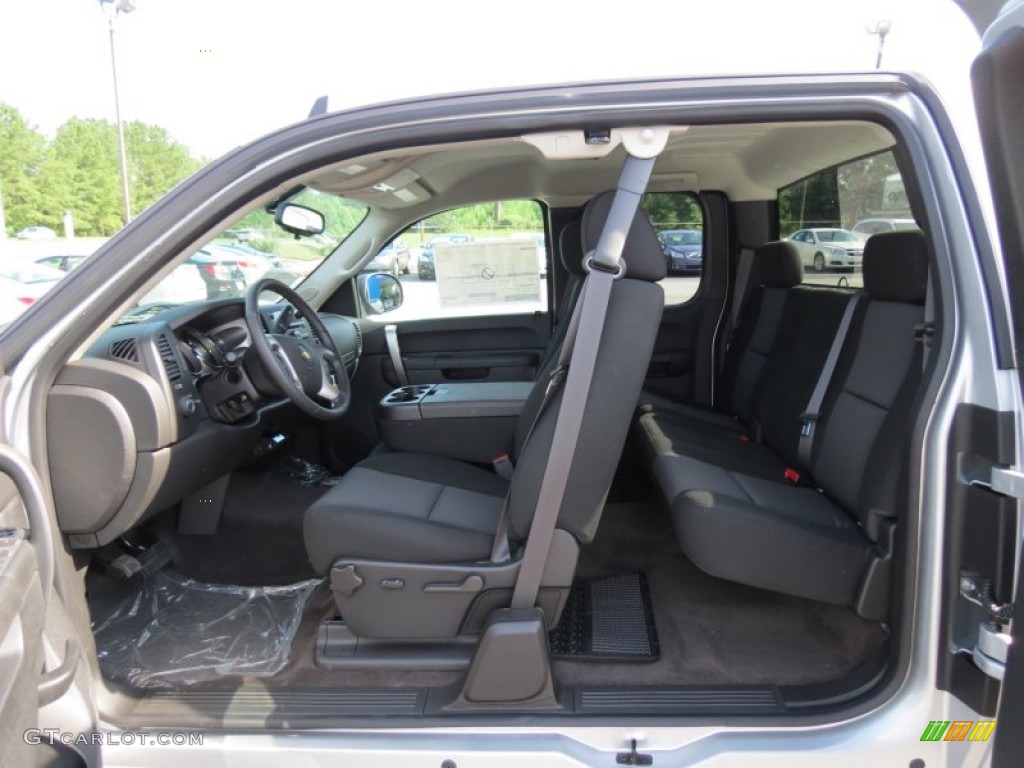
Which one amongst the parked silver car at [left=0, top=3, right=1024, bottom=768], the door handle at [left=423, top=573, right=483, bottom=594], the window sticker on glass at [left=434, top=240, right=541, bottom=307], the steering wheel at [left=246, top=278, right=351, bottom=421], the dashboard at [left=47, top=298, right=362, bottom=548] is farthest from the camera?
the window sticker on glass at [left=434, top=240, right=541, bottom=307]

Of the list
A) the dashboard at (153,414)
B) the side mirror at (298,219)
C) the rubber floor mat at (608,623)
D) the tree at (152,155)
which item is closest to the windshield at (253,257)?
the side mirror at (298,219)

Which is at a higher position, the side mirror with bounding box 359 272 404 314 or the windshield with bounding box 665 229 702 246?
the windshield with bounding box 665 229 702 246

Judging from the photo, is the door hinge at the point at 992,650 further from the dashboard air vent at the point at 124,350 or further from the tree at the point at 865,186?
the dashboard air vent at the point at 124,350

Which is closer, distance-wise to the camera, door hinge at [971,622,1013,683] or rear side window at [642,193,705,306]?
door hinge at [971,622,1013,683]

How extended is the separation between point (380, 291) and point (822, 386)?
2.07 m

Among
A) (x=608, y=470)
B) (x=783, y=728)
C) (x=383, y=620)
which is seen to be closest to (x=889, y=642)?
(x=783, y=728)

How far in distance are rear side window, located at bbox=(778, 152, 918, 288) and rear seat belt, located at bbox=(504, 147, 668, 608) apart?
106 cm

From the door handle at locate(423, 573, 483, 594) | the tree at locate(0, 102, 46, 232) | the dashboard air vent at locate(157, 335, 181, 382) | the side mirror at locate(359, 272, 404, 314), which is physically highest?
the tree at locate(0, 102, 46, 232)

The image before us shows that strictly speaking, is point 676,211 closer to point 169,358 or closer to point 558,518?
point 558,518

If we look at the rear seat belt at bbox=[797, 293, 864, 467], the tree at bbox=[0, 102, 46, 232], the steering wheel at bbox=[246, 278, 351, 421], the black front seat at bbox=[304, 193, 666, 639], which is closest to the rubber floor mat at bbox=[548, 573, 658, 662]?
the black front seat at bbox=[304, 193, 666, 639]

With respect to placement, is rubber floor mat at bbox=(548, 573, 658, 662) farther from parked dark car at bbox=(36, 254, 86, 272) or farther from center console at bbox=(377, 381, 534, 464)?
parked dark car at bbox=(36, 254, 86, 272)

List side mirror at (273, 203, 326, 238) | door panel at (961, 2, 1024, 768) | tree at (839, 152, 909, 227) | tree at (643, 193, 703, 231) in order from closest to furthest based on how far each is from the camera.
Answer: door panel at (961, 2, 1024, 768) < tree at (839, 152, 909, 227) < side mirror at (273, 203, 326, 238) < tree at (643, 193, 703, 231)

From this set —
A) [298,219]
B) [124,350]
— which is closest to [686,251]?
[298,219]

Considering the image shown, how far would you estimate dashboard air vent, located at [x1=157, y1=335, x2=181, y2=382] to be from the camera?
1.67m
